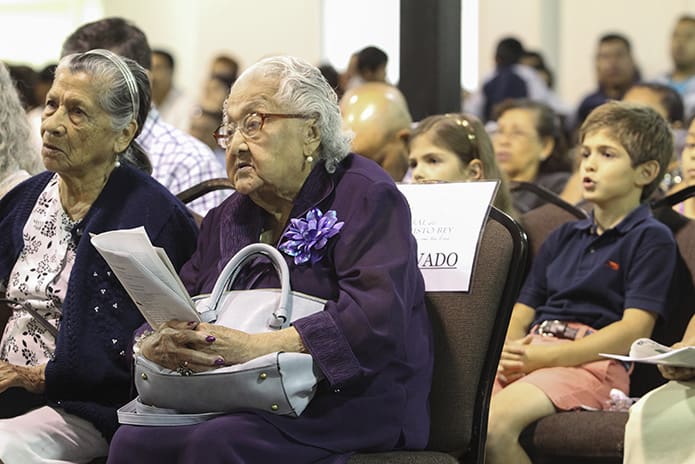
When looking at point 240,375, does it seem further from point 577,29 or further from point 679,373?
point 577,29

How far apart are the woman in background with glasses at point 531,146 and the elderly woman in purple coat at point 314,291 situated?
286 centimetres

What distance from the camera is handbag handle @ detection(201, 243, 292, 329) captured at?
2658mm

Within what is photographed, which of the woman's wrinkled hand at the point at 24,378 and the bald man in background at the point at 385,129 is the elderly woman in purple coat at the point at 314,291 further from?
the bald man in background at the point at 385,129

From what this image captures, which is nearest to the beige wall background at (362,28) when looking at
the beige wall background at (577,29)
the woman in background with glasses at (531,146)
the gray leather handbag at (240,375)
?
the beige wall background at (577,29)

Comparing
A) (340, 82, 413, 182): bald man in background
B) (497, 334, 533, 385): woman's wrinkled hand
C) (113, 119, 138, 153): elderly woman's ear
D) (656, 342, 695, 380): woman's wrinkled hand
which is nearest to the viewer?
(656, 342, 695, 380): woman's wrinkled hand

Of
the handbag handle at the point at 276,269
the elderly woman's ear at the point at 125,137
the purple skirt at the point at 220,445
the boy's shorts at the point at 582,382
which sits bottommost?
the boy's shorts at the point at 582,382

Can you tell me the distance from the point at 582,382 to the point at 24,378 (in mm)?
1388

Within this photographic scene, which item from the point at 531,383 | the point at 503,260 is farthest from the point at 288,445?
the point at 531,383

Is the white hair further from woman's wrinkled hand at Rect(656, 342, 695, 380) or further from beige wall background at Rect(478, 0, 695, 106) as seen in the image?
beige wall background at Rect(478, 0, 695, 106)

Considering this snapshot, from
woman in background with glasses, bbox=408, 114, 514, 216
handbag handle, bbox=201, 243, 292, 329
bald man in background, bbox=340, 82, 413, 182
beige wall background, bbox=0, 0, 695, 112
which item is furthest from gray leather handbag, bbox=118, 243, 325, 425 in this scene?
beige wall background, bbox=0, 0, 695, 112

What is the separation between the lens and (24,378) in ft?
9.93

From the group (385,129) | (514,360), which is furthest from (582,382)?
(385,129)

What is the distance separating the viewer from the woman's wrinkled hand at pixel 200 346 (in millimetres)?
2609

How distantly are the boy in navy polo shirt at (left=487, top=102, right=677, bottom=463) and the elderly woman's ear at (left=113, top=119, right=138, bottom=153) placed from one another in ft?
3.68
